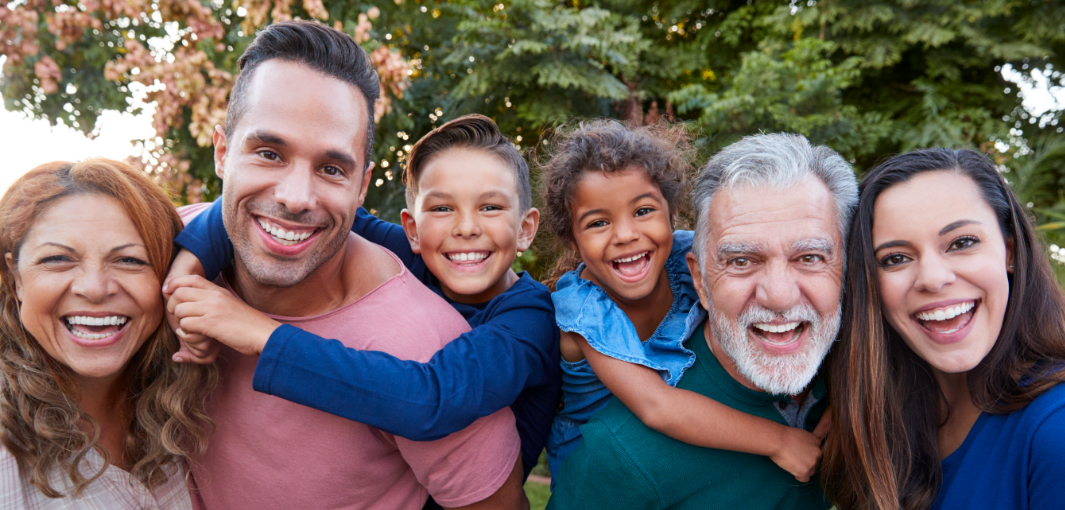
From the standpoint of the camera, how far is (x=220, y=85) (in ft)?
15.2

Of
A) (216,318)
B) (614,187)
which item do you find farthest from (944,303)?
(216,318)

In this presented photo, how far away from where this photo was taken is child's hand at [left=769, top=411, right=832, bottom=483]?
2236 mm

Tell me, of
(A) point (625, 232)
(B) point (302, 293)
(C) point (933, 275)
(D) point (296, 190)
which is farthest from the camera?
(A) point (625, 232)

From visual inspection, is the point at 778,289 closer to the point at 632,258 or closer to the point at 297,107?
→ the point at 632,258

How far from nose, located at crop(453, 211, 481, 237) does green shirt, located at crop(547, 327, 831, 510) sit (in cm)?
97

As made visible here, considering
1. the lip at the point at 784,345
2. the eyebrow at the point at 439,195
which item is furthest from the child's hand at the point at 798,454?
the eyebrow at the point at 439,195

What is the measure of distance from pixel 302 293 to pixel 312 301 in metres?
0.05

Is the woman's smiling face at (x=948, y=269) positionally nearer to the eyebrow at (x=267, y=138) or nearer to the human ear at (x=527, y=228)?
the human ear at (x=527, y=228)

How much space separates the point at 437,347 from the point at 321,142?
83 cm

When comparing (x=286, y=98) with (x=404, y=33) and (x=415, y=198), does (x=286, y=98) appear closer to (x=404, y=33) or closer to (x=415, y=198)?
(x=415, y=198)

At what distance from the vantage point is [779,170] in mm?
2285

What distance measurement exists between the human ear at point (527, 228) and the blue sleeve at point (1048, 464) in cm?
206

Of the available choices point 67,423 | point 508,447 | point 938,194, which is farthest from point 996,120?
point 67,423

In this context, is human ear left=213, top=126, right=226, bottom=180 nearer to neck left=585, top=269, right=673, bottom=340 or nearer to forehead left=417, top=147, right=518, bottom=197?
forehead left=417, top=147, right=518, bottom=197
